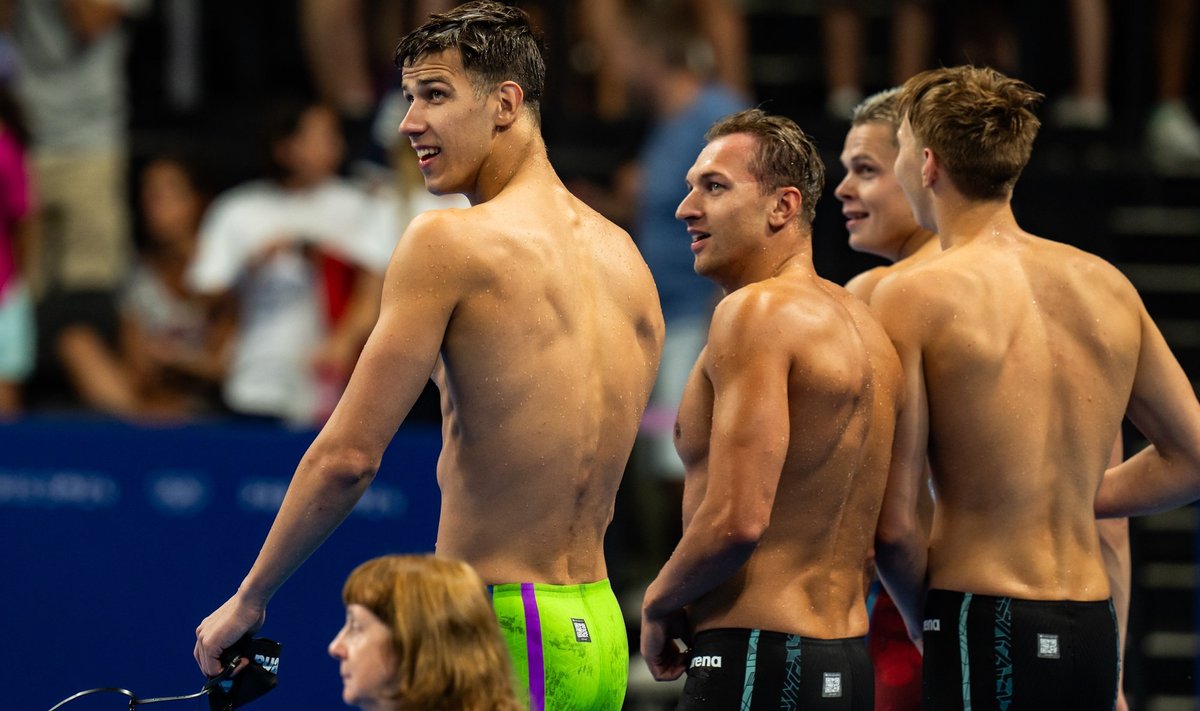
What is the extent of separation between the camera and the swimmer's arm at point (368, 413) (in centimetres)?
352

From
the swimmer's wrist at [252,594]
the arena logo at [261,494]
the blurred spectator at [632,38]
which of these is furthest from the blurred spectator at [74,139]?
the swimmer's wrist at [252,594]

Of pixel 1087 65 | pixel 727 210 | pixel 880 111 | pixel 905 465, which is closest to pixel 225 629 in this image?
pixel 727 210

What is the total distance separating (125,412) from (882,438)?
586 cm

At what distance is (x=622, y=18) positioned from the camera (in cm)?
929

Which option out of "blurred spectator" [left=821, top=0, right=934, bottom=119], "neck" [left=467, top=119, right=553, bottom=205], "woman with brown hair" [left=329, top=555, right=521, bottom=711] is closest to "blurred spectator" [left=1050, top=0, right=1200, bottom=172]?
"blurred spectator" [left=821, top=0, right=934, bottom=119]

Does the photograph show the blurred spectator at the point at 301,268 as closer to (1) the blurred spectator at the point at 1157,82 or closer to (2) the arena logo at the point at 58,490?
(2) the arena logo at the point at 58,490

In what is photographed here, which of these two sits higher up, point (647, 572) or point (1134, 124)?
point (1134, 124)

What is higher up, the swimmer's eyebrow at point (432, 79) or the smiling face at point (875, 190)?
the swimmer's eyebrow at point (432, 79)

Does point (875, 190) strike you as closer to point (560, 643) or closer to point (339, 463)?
point (560, 643)

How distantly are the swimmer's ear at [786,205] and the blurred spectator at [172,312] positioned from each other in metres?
5.16

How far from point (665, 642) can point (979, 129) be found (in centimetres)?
152

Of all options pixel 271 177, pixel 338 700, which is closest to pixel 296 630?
pixel 338 700

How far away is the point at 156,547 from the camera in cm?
726

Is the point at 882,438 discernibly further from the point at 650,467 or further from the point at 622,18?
the point at 622,18
